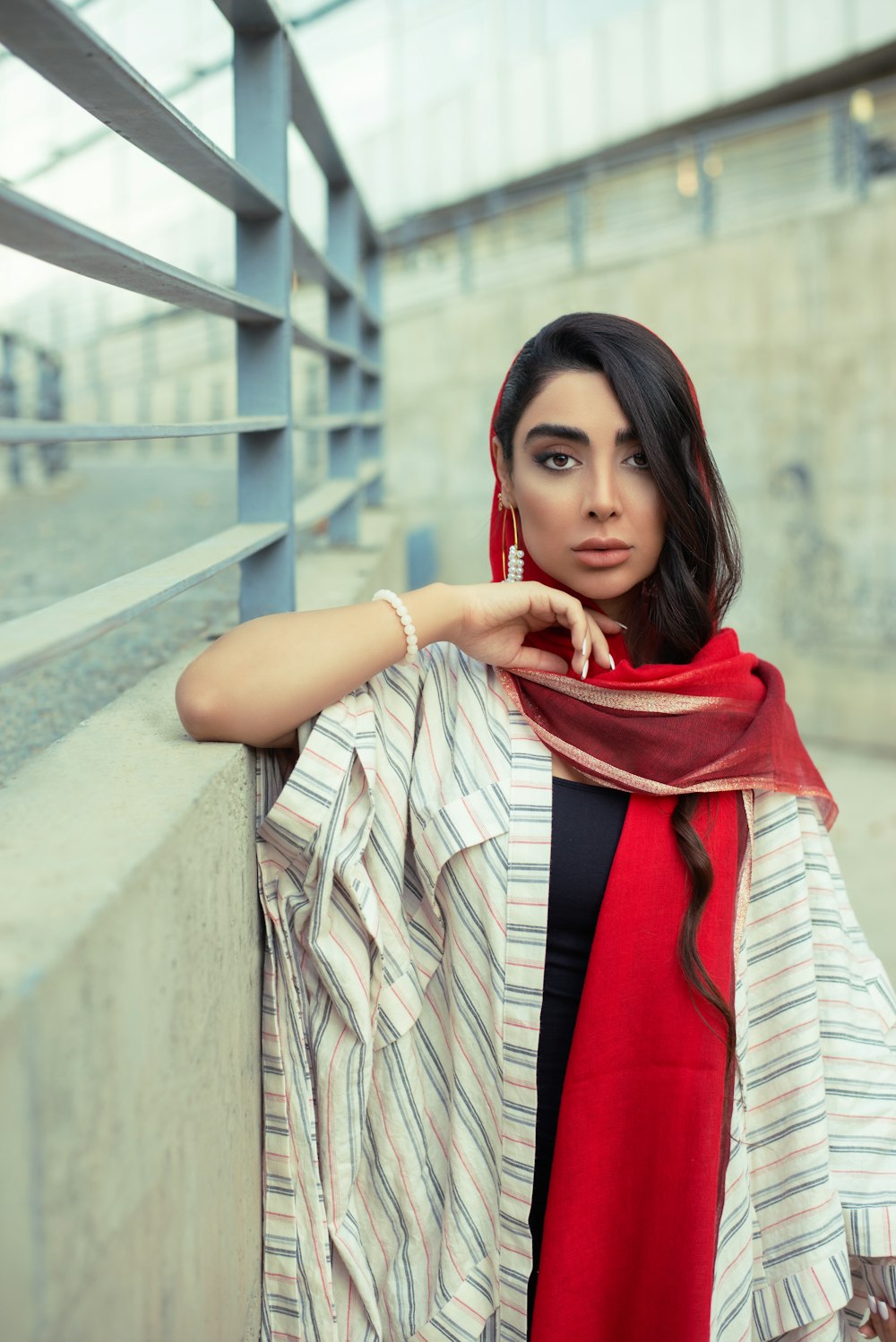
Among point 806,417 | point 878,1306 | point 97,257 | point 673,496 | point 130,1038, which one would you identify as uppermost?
point 806,417

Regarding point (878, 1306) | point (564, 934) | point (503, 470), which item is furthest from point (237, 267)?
point (878, 1306)

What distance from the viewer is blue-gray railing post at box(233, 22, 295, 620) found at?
197 cm

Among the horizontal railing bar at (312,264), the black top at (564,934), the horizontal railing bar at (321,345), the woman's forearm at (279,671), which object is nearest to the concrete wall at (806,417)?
the horizontal railing bar at (321,345)

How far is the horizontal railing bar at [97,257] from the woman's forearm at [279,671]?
0.46 meters

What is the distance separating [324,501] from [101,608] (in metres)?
1.94

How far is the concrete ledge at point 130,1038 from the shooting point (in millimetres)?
780

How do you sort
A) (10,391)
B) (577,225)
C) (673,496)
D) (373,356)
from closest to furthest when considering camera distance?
(673,496)
(373,356)
(10,391)
(577,225)

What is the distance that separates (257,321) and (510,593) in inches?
28.0

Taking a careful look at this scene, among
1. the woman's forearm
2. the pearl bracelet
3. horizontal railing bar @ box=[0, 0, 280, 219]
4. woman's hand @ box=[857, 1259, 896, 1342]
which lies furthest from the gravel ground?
woman's hand @ box=[857, 1259, 896, 1342]

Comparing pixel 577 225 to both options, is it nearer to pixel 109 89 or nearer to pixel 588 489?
pixel 588 489

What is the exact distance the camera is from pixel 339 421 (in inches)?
137

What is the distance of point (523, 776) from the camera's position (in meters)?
1.68

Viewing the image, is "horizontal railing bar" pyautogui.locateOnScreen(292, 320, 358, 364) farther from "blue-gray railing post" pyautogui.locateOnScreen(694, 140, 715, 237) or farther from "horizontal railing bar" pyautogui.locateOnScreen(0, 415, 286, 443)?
"blue-gray railing post" pyautogui.locateOnScreen(694, 140, 715, 237)

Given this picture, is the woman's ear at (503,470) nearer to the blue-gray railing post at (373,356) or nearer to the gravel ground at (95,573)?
the gravel ground at (95,573)
